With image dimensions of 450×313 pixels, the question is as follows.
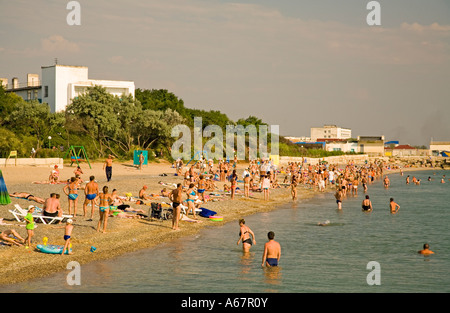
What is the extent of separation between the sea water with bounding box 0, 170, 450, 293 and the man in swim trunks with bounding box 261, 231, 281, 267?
24cm

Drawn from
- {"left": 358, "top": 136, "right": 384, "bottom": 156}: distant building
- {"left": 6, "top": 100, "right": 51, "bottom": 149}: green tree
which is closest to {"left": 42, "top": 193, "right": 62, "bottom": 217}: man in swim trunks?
{"left": 6, "top": 100, "right": 51, "bottom": 149}: green tree

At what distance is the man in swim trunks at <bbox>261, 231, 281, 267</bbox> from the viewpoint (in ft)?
48.9

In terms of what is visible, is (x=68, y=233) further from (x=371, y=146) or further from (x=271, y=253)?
(x=371, y=146)

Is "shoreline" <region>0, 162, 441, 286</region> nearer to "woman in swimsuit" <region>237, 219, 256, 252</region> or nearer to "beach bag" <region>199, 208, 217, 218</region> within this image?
"beach bag" <region>199, 208, 217, 218</region>

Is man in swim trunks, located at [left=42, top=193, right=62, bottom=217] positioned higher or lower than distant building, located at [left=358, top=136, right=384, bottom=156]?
lower

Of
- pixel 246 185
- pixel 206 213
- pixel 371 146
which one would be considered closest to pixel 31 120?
pixel 246 185

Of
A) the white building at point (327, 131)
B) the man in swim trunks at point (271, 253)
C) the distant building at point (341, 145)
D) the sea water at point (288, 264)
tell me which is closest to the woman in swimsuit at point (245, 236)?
the sea water at point (288, 264)

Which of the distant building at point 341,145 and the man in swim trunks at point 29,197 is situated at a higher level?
the distant building at point 341,145

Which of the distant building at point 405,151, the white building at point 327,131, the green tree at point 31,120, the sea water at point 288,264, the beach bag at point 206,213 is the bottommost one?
the sea water at point 288,264

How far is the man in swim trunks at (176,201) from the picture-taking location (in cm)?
1878

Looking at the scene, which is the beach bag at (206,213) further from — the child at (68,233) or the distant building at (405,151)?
the distant building at (405,151)

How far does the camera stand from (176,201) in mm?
18859

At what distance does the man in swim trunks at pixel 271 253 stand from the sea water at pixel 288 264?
24 centimetres
